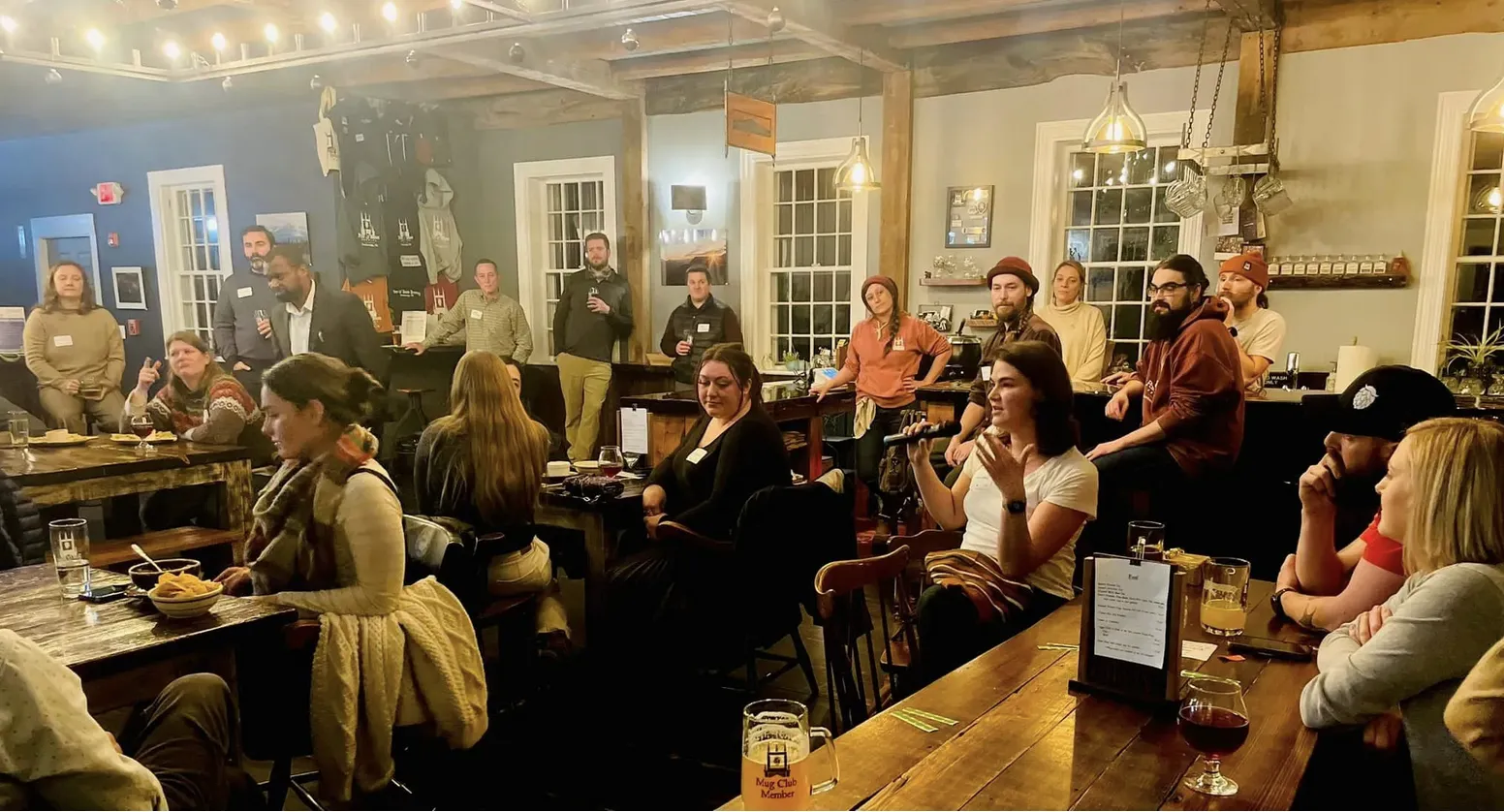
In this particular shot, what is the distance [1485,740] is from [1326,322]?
552 centimetres

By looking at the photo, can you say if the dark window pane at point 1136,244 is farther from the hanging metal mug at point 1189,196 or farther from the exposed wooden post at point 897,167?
the exposed wooden post at point 897,167

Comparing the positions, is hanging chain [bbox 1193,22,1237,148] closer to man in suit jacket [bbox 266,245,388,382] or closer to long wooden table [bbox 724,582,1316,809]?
long wooden table [bbox 724,582,1316,809]

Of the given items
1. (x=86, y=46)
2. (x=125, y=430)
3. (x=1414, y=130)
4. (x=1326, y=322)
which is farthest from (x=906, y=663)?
(x=86, y=46)

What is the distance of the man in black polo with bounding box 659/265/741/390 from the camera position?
26.1 feet

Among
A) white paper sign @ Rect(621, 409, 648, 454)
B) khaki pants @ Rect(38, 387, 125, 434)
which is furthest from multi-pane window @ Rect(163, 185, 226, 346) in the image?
white paper sign @ Rect(621, 409, 648, 454)

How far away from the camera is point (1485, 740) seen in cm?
145

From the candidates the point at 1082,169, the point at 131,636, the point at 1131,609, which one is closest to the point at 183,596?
the point at 131,636

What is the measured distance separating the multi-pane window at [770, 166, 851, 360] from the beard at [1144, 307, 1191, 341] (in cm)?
401

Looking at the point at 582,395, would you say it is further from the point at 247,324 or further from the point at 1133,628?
the point at 1133,628

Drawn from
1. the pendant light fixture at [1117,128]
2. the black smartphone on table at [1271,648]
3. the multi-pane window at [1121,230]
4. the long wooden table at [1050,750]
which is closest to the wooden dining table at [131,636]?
the long wooden table at [1050,750]

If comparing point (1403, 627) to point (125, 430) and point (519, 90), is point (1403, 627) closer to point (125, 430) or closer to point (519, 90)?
point (125, 430)

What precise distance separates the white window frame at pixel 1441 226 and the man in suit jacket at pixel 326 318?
266 inches

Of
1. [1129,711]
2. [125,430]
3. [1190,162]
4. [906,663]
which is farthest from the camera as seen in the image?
[1190,162]

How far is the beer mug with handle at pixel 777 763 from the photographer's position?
134cm
